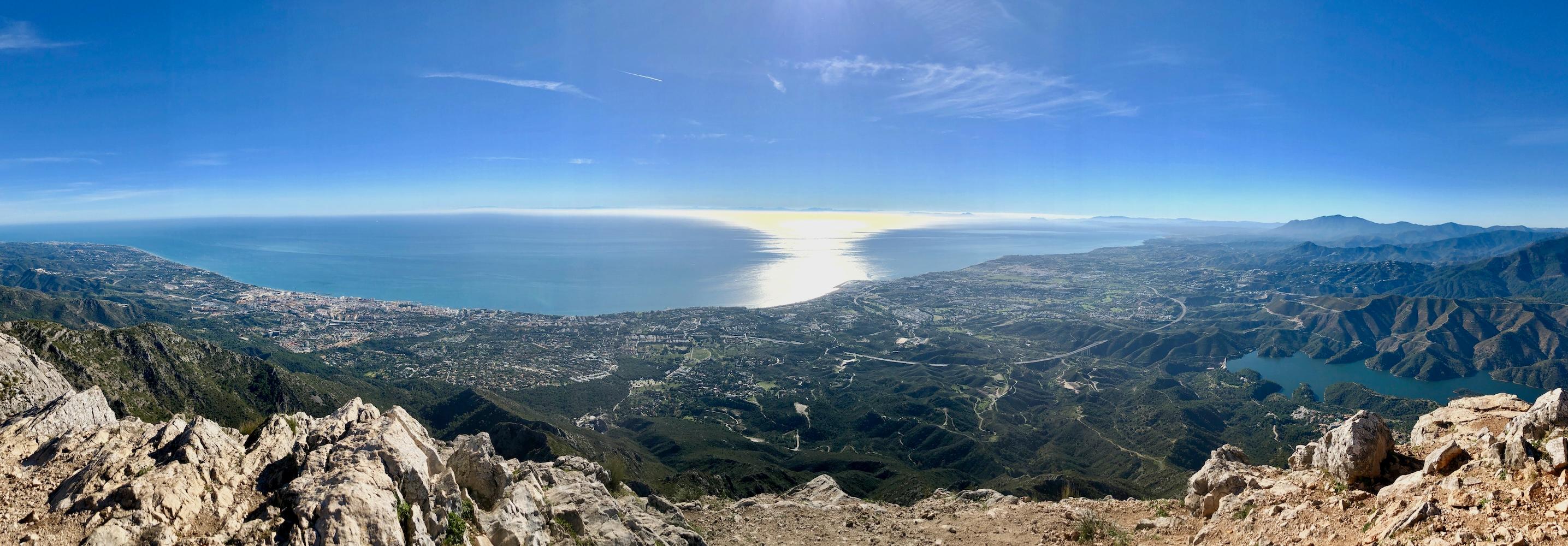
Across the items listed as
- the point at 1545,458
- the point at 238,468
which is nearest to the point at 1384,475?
the point at 1545,458

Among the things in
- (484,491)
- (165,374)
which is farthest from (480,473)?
(165,374)

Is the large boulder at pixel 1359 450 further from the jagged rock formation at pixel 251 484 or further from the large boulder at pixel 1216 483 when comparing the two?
the jagged rock formation at pixel 251 484

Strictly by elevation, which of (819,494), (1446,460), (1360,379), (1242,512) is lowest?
(1360,379)

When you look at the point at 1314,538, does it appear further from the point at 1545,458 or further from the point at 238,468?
the point at 238,468

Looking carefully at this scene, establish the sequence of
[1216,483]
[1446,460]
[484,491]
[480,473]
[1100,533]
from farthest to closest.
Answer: [1100,533] → [1216,483] → [480,473] → [484,491] → [1446,460]

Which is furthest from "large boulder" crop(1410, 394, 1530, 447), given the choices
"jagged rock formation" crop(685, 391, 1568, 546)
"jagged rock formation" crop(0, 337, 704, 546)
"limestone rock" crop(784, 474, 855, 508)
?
"jagged rock formation" crop(0, 337, 704, 546)

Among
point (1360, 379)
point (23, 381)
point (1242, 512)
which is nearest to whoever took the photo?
point (1242, 512)

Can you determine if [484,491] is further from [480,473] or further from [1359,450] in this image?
[1359,450]

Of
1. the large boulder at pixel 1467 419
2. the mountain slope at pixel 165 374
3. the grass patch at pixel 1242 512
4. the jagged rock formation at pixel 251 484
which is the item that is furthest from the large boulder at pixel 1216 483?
the mountain slope at pixel 165 374
